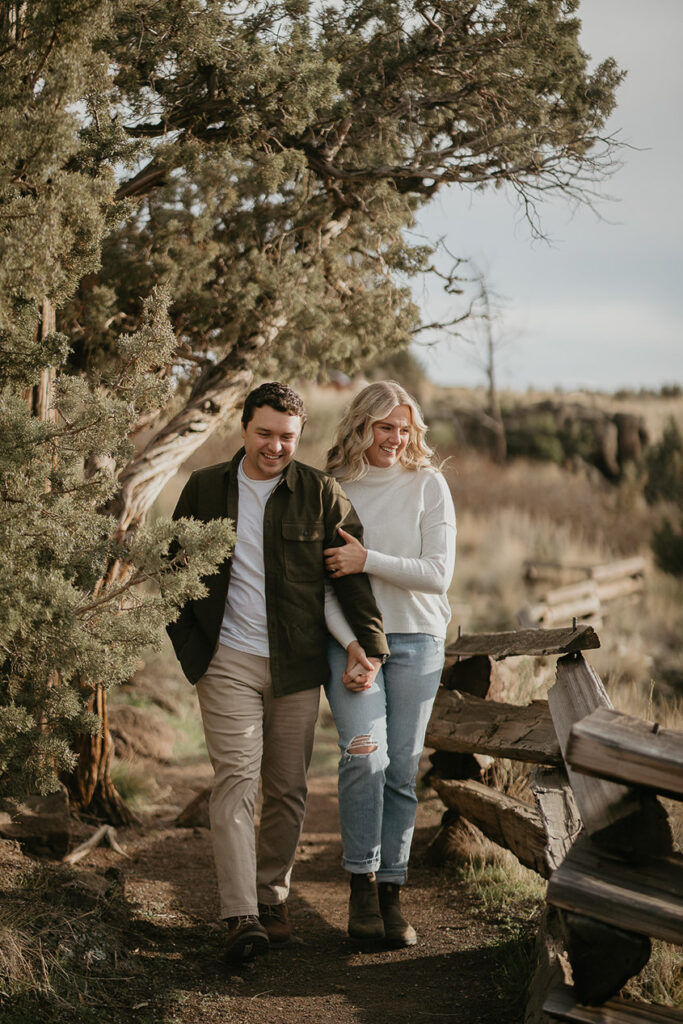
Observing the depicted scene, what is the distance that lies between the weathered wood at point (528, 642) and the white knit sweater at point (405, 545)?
0.55 meters

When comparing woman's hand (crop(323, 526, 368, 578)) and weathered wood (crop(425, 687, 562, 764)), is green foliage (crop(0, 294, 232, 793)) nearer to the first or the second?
woman's hand (crop(323, 526, 368, 578))

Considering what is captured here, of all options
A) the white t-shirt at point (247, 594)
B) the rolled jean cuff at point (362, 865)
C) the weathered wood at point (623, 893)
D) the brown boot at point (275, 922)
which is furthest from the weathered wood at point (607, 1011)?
the white t-shirt at point (247, 594)

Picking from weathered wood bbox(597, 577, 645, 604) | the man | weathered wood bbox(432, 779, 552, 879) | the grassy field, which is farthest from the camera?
weathered wood bbox(597, 577, 645, 604)

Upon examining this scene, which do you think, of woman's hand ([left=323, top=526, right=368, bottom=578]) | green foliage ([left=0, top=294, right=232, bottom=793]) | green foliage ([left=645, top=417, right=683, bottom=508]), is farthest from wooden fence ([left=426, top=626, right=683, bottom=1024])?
green foliage ([left=645, top=417, right=683, bottom=508])

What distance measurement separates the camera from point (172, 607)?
3.77 metres

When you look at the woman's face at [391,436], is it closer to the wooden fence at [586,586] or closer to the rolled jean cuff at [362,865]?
the rolled jean cuff at [362,865]

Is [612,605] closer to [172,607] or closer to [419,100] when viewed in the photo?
[419,100]

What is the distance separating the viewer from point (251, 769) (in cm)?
411

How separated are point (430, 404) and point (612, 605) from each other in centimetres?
1541

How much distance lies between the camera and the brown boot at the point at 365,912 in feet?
13.8

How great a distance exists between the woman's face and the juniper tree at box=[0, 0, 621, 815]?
1.01 meters

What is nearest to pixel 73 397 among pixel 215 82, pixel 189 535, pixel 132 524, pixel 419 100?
pixel 189 535

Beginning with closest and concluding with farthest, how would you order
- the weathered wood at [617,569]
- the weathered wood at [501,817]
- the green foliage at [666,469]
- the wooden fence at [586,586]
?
the weathered wood at [501,817] → the wooden fence at [586,586] → the weathered wood at [617,569] → the green foliage at [666,469]

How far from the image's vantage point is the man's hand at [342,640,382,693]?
417 centimetres
